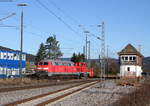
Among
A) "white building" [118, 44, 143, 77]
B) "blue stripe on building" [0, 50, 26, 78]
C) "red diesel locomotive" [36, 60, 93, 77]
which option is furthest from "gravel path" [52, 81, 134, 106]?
"white building" [118, 44, 143, 77]

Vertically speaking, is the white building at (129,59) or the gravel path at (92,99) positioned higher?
the white building at (129,59)

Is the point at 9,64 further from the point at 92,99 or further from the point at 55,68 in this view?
the point at 92,99

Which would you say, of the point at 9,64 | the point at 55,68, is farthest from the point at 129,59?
the point at 9,64

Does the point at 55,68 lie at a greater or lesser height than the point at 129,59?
lesser

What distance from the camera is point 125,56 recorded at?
278 feet

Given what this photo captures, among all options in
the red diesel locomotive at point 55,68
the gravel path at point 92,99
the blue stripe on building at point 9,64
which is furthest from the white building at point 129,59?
the gravel path at point 92,99

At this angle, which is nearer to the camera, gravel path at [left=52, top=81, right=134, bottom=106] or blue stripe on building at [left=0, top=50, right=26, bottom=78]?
gravel path at [left=52, top=81, right=134, bottom=106]

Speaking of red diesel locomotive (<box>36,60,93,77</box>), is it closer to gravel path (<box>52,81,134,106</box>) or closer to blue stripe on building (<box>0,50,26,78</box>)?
blue stripe on building (<box>0,50,26,78</box>)

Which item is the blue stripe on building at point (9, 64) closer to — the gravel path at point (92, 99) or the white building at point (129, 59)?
the gravel path at point (92, 99)

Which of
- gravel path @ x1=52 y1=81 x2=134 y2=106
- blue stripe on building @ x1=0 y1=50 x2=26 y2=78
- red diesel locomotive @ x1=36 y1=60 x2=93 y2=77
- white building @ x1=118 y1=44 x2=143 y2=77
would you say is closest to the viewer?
gravel path @ x1=52 y1=81 x2=134 y2=106

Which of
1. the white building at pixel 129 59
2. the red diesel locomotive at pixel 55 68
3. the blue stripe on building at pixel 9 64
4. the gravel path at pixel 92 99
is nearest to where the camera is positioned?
the gravel path at pixel 92 99

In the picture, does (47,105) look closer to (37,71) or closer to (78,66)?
(37,71)

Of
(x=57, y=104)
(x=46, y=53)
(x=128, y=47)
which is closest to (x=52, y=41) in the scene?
(x=46, y=53)

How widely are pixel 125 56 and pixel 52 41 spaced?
4572cm
